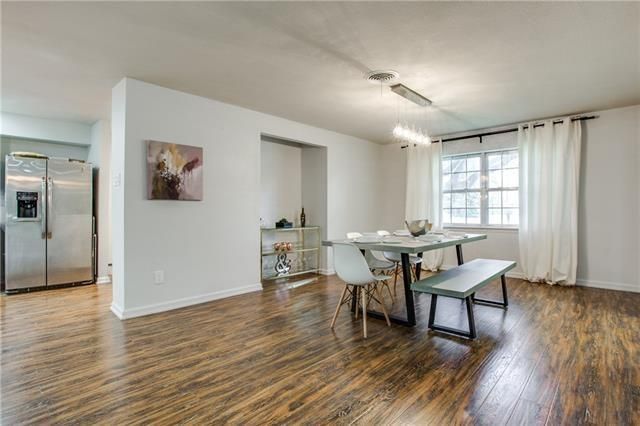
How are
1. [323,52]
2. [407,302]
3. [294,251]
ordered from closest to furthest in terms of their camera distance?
1. [323,52]
2. [407,302]
3. [294,251]

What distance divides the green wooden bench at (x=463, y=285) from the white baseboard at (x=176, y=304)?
232cm

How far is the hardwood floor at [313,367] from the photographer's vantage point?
175cm

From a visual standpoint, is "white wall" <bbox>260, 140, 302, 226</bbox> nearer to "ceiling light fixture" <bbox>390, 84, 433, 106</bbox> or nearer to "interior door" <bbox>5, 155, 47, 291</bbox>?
"ceiling light fixture" <bbox>390, 84, 433, 106</bbox>

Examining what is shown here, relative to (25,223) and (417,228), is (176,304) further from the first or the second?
(417,228)

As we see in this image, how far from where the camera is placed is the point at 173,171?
139 inches

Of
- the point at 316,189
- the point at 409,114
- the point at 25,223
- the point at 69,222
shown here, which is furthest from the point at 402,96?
the point at 25,223

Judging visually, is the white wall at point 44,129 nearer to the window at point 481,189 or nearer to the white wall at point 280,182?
the white wall at point 280,182

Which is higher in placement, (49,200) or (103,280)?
(49,200)

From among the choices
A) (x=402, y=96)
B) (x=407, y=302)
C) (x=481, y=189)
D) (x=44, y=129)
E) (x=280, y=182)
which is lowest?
(x=407, y=302)

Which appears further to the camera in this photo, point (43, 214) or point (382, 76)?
point (43, 214)

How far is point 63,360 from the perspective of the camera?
236 centimetres

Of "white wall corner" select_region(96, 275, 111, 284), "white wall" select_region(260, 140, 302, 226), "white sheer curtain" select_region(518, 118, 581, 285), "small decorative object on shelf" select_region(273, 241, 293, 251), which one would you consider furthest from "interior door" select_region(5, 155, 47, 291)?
"white sheer curtain" select_region(518, 118, 581, 285)

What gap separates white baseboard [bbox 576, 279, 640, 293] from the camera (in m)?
4.28

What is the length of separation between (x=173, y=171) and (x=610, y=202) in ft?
18.7
